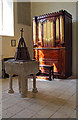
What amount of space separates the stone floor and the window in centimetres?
315

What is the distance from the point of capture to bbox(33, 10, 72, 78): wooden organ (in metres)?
5.79

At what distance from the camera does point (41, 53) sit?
6309 millimetres

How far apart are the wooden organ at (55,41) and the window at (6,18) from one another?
1.08m

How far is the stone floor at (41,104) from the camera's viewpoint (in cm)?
263

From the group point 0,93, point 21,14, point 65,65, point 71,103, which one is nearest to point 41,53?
point 65,65

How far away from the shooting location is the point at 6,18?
21.4ft

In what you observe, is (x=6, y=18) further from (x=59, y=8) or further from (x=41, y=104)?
(x=41, y=104)

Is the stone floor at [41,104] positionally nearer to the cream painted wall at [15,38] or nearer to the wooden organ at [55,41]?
the wooden organ at [55,41]

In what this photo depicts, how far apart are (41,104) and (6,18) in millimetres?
4545

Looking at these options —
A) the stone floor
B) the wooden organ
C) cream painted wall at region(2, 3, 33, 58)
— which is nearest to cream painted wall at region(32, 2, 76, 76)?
the wooden organ

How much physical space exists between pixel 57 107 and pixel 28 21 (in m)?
5.37

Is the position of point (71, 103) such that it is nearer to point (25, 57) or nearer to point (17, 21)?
point (25, 57)

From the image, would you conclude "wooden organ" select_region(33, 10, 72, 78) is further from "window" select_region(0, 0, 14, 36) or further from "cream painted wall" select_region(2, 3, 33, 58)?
"window" select_region(0, 0, 14, 36)

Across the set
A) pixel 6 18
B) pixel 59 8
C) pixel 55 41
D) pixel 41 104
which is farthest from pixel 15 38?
pixel 41 104
